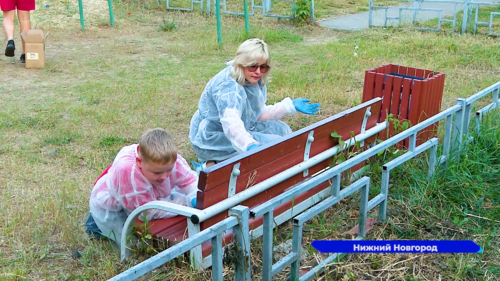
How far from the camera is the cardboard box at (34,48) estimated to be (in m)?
8.06

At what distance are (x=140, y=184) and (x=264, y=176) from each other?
68cm

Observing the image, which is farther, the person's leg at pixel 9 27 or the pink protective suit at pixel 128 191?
the person's leg at pixel 9 27

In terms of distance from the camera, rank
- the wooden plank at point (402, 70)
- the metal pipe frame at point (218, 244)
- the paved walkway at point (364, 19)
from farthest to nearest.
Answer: the paved walkway at point (364, 19) < the wooden plank at point (402, 70) < the metal pipe frame at point (218, 244)

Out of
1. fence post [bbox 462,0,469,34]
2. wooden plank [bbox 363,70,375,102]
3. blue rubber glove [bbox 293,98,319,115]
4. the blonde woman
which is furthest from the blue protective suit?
fence post [bbox 462,0,469,34]

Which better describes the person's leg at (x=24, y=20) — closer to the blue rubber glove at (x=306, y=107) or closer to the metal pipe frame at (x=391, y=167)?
the blue rubber glove at (x=306, y=107)

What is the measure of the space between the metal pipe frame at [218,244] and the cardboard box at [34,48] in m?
6.47

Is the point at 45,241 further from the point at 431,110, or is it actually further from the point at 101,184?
the point at 431,110

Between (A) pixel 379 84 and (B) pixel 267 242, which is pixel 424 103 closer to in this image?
(A) pixel 379 84

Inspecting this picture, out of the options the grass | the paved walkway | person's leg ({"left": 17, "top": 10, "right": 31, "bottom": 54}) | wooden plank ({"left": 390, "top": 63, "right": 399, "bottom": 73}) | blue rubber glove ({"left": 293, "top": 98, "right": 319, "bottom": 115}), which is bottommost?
the grass

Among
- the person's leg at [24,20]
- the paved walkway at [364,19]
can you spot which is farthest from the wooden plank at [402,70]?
the paved walkway at [364,19]

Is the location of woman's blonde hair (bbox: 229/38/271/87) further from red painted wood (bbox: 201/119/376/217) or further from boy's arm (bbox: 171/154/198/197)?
boy's arm (bbox: 171/154/198/197)

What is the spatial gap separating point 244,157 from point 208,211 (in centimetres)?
40

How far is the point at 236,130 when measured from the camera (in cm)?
386

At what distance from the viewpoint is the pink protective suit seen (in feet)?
10.2
